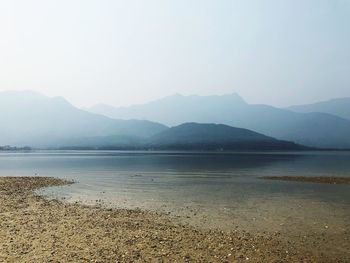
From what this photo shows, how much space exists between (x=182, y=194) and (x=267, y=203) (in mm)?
14461

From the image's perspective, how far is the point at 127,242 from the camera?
25.1 meters

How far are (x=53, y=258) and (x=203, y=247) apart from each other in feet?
31.0

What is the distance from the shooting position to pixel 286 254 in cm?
2330

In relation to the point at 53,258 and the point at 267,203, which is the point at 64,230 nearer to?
the point at 53,258

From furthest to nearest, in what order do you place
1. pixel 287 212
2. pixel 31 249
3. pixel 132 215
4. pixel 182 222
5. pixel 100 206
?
pixel 100 206 → pixel 287 212 → pixel 132 215 → pixel 182 222 → pixel 31 249

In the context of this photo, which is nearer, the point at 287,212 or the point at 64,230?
the point at 64,230

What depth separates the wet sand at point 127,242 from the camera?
71.7 feet

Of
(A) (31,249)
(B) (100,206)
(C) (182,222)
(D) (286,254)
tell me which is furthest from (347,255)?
(B) (100,206)

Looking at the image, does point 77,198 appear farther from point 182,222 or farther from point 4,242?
point 4,242

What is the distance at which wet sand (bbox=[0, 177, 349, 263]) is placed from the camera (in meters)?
21.8

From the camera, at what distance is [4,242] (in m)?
24.7

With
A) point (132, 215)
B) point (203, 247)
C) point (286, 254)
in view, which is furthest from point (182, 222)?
point (286, 254)

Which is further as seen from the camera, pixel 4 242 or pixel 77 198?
pixel 77 198

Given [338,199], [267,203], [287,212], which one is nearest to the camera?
[287,212]
